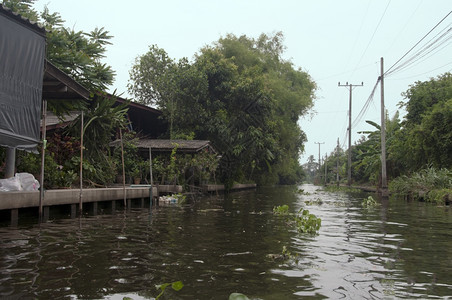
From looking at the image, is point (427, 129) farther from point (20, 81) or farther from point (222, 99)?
point (20, 81)

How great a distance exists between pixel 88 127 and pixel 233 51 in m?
25.7

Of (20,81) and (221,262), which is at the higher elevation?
(20,81)

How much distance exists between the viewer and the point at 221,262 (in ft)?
20.2

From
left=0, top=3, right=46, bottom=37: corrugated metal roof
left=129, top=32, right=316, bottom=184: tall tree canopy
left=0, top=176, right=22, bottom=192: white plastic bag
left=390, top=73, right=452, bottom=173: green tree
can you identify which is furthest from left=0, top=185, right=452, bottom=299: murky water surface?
left=129, top=32, right=316, bottom=184: tall tree canopy

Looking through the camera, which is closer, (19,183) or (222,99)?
(19,183)

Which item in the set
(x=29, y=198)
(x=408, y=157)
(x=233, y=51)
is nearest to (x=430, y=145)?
(x=408, y=157)

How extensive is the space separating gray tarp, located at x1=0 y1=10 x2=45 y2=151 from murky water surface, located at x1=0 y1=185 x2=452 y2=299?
2117mm

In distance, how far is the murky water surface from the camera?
4.66 meters

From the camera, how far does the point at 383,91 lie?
90.4 feet

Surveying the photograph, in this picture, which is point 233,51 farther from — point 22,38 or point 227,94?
point 22,38

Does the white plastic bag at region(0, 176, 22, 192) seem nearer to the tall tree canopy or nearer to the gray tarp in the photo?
the gray tarp

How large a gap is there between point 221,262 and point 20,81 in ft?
21.7

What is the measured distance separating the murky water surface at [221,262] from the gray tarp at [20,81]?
6.95 ft

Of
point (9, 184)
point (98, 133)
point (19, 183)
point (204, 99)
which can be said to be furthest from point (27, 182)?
point (204, 99)
